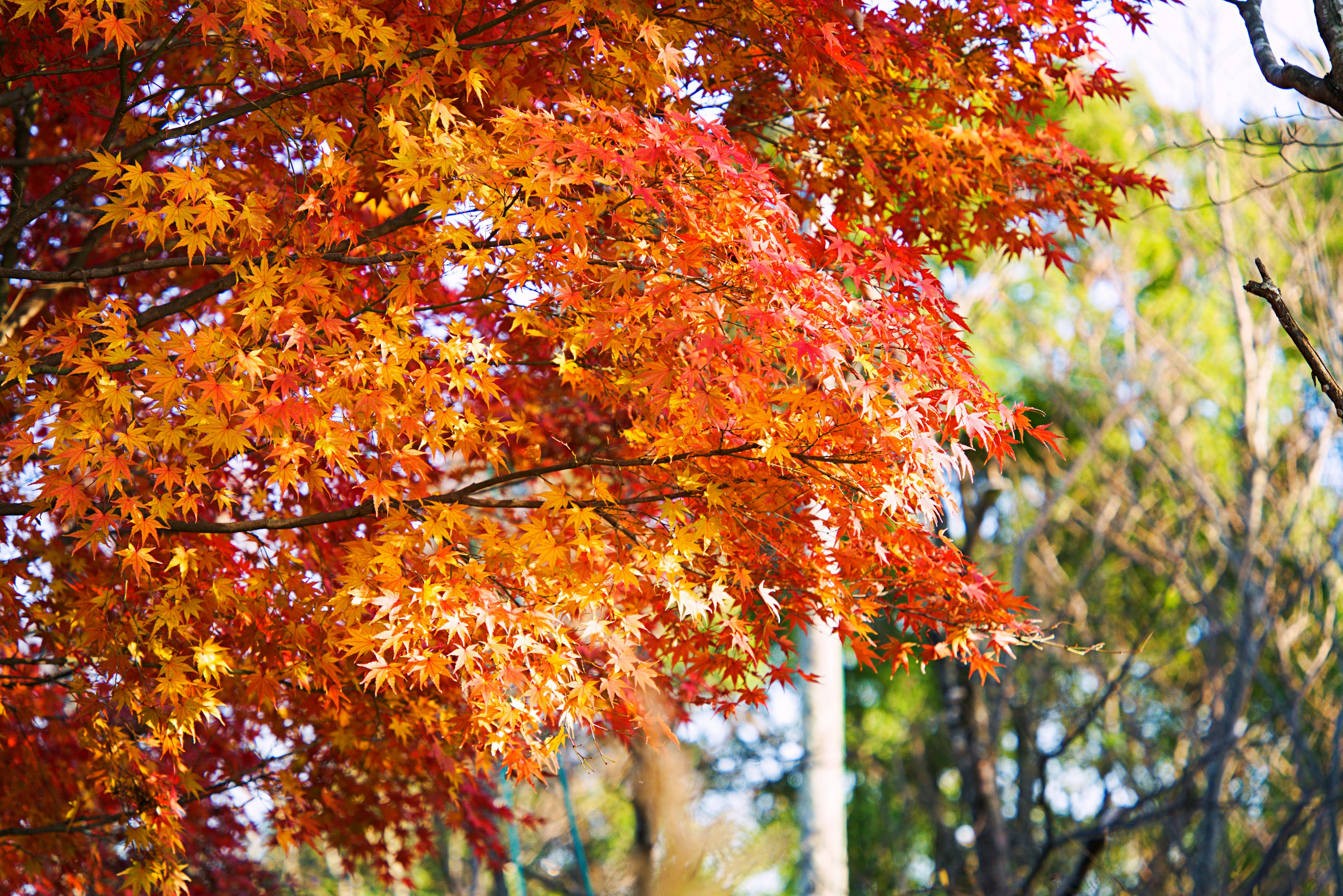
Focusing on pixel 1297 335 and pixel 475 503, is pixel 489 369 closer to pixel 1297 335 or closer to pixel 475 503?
pixel 475 503

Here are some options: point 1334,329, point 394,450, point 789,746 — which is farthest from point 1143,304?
point 394,450

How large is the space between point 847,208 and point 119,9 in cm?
267

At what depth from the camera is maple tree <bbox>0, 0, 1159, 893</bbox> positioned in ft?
8.93

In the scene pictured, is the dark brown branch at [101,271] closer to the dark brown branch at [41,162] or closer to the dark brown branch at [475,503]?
the dark brown branch at [41,162]

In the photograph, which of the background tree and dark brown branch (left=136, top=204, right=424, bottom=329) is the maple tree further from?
the background tree

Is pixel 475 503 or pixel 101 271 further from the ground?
pixel 101 271

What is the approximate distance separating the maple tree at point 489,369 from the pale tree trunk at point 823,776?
4.61 feet

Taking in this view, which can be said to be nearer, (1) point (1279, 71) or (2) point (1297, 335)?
(2) point (1297, 335)

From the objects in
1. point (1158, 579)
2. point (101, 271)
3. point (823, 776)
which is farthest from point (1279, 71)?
point (1158, 579)

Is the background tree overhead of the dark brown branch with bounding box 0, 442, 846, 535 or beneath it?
overhead

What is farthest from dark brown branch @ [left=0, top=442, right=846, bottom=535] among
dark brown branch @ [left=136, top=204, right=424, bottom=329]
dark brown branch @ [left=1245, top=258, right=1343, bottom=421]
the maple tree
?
dark brown branch @ [left=1245, top=258, right=1343, bottom=421]

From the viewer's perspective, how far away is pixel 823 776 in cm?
532

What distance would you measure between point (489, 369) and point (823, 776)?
10.0 feet

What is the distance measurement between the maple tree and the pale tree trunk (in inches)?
55.3
